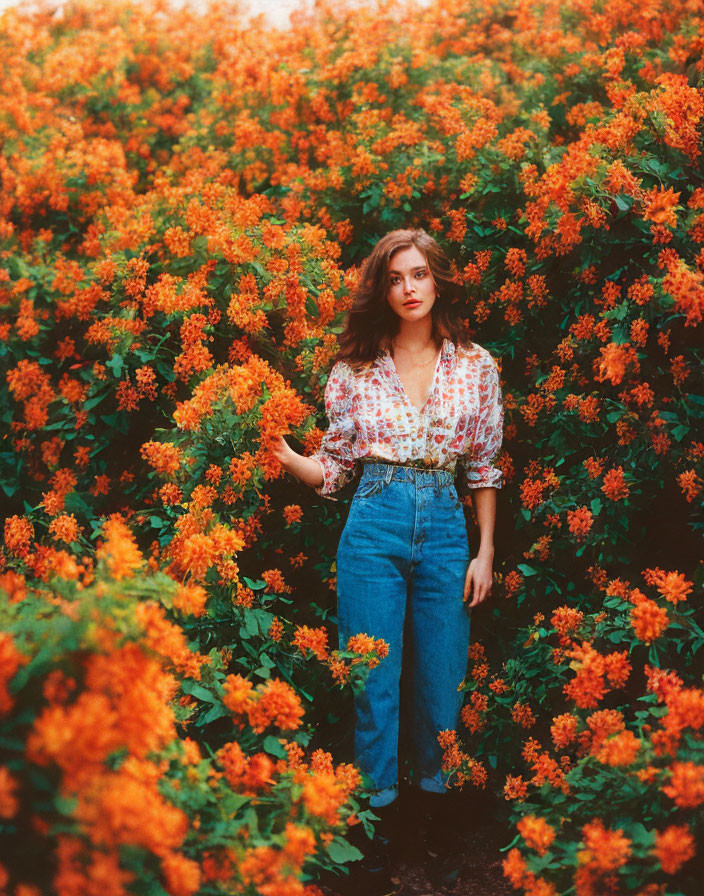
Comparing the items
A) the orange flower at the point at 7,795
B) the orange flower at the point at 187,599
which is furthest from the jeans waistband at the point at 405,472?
the orange flower at the point at 7,795

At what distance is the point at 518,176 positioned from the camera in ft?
11.4

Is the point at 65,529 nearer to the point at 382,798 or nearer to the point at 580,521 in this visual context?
the point at 382,798

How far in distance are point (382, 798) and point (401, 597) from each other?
0.70m

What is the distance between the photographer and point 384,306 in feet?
9.71

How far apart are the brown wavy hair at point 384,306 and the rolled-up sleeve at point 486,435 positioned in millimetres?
176

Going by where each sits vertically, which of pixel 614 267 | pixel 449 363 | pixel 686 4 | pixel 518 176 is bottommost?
pixel 449 363

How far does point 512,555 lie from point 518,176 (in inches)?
66.0

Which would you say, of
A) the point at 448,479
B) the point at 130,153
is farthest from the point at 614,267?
the point at 130,153

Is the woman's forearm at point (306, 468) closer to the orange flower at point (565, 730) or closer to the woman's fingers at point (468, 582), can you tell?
the woman's fingers at point (468, 582)

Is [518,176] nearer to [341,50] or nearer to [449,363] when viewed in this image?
[449,363]

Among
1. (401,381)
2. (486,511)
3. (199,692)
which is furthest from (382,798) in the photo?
(401,381)

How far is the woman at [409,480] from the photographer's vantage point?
2.72 meters

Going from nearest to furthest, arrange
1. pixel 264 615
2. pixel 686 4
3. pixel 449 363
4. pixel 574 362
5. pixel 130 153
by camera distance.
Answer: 1. pixel 264 615
2. pixel 449 363
3. pixel 574 362
4. pixel 686 4
5. pixel 130 153

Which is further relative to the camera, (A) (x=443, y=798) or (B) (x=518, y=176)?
(B) (x=518, y=176)
